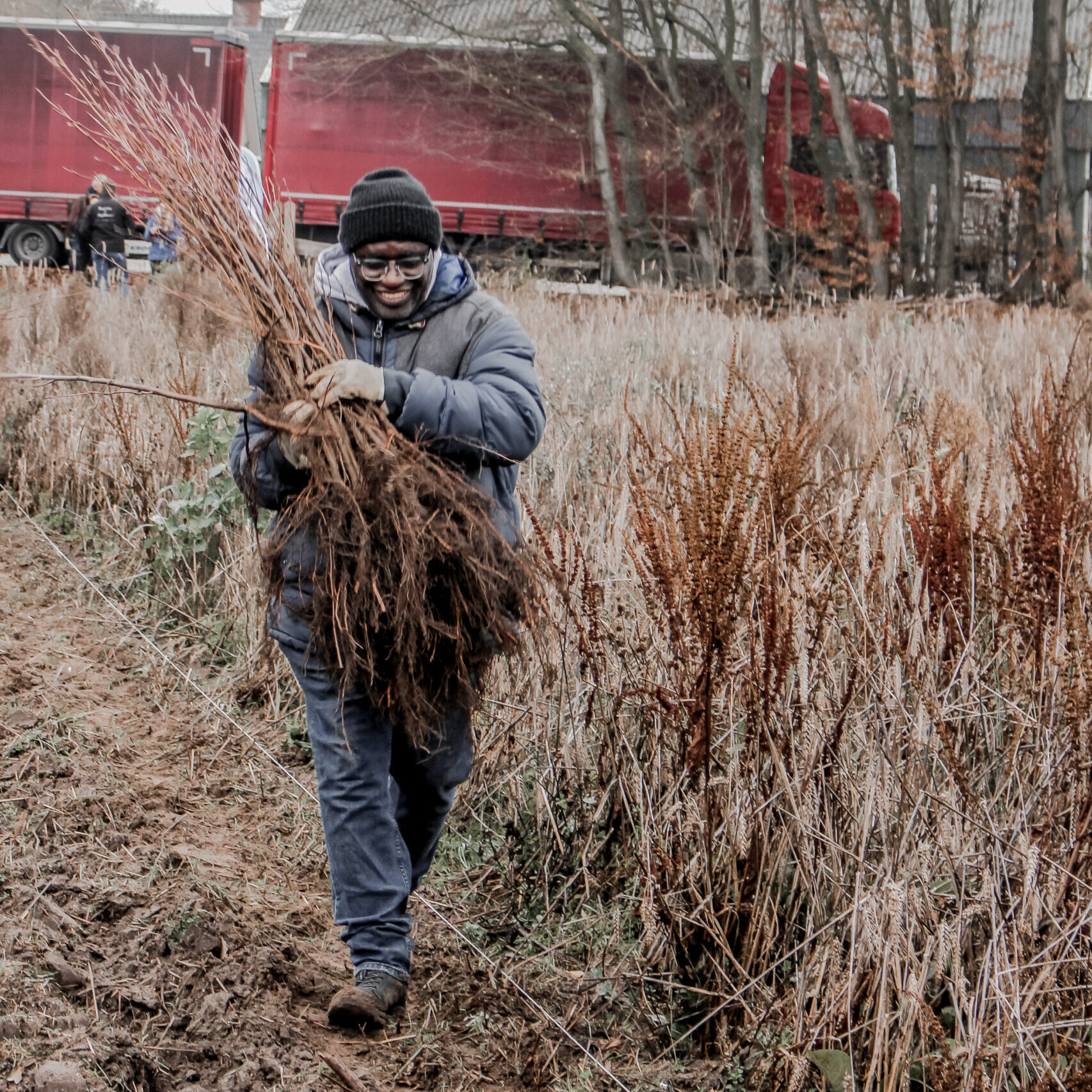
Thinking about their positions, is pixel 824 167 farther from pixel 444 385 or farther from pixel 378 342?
pixel 444 385

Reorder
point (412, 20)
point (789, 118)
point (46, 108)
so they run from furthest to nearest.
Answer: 1. point (412, 20)
2. point (46, 108)
3. point (789, 118)

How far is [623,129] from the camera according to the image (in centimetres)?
2073

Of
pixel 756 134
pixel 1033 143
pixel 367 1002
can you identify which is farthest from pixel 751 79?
pixel 367 1002

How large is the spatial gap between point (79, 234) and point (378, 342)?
44.3 ft

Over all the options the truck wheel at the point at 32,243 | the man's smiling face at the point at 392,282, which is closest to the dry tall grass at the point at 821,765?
the man's smiling face at the point at 392,282

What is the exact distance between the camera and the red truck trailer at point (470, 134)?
20969 mm

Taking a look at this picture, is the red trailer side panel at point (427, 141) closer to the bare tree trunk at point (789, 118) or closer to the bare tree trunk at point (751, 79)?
the bare tree trunk at point (751, 79)

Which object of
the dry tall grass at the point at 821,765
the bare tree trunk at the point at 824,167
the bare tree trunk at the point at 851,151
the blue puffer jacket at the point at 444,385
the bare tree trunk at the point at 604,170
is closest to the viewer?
the dry tall grass at the point at 821,765

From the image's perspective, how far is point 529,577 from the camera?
8.52 feet

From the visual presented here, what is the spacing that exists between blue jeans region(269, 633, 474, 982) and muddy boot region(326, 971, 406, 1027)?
22 mm

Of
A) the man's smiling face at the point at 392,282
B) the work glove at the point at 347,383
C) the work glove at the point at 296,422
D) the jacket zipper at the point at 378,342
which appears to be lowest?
the work glove at the point at 296,422

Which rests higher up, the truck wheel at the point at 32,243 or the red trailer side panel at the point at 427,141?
the red trailer side panel at the point at 427,141

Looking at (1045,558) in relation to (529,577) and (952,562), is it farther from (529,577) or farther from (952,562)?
(529,577)

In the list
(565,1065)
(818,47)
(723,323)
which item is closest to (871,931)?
(565,1065)
